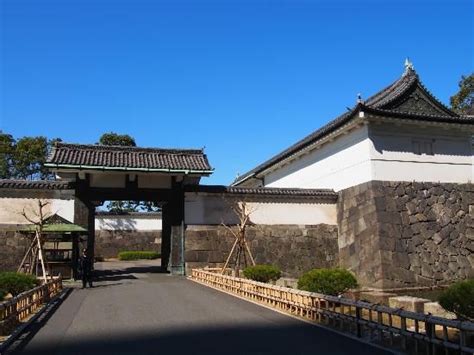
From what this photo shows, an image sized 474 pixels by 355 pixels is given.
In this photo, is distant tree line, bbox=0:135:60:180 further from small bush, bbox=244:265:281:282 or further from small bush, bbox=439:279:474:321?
small bush, bbox=439:279:474:321

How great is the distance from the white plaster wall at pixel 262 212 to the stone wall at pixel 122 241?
16.6 meters

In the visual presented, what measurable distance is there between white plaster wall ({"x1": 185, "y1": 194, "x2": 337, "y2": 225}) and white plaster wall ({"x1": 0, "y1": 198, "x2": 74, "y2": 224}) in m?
4.88

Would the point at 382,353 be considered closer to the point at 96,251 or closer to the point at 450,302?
the point at 450,302

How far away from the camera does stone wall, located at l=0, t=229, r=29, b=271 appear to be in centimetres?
1809

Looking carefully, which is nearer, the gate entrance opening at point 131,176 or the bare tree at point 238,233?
the bare tree at point 238,233

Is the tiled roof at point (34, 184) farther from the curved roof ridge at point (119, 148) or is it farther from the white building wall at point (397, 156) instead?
the white building wall at point (397, 156)

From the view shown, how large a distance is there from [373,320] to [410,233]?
1105 cm

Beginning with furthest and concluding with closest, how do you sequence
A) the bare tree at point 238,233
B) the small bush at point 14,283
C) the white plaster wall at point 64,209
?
the white plaster wall at point 64,209 → the bare tree at point 238,233 → the small bush at point 14,283

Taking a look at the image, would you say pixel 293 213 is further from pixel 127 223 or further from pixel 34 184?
pixel 127 223

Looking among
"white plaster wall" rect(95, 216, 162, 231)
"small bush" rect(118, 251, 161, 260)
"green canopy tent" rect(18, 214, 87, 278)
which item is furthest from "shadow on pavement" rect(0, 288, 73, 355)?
"white plaster wall" rect(95, 216, 162, 231)

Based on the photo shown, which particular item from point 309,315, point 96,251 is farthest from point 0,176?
point 309,315

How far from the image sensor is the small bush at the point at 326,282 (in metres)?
12.7

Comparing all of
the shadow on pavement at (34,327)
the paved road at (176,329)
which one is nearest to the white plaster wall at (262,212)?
the paved road at (176,329)

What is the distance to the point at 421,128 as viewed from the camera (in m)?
19.5
